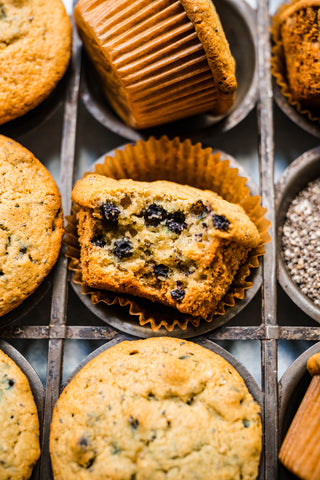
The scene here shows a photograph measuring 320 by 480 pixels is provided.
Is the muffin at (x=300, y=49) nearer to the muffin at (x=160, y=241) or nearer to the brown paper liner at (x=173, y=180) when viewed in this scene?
the brown paper liner at (x=173, y=180)

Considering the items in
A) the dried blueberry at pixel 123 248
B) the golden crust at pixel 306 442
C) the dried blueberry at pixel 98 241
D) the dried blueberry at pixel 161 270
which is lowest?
the golden crust at pixel 306 442

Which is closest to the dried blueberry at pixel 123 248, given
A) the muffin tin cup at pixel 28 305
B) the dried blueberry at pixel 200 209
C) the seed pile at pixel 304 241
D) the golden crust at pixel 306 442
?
the dried blueberry at pixel 200 209

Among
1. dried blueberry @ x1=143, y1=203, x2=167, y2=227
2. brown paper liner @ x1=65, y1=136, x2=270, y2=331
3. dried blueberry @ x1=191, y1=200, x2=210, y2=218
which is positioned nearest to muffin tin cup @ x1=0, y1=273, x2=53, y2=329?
brown paper liner @ x1=65, y1=136, x2=270, y2=331

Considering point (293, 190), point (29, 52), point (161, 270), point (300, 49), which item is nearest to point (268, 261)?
point (293, 190)

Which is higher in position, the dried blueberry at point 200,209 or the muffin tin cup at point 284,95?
the muffin tin cup at point 284,95

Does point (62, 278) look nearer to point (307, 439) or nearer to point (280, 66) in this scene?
point (307, 439)
